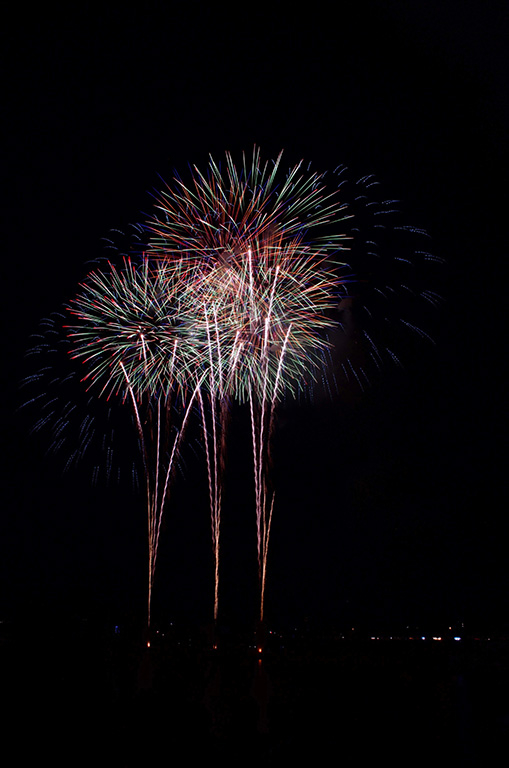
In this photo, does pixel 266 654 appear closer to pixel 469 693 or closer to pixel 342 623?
pixel 469 693

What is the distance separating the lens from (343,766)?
503 inches

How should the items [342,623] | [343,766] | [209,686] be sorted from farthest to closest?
[342,623]
[209,686]
[343,766]

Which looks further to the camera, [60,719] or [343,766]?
[60,719]

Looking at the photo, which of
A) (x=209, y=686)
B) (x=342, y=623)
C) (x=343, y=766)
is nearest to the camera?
(x=343, y=766)

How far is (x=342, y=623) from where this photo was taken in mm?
42938

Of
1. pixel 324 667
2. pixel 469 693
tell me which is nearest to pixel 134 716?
pixel 324 667

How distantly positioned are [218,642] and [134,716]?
2528 mm

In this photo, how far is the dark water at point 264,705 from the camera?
1301cm

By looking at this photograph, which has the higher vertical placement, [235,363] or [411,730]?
[235,363]

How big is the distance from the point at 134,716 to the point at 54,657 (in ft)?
14.0

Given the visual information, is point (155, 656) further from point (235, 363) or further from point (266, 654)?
point (235, 363)

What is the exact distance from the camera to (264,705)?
13.8 metres

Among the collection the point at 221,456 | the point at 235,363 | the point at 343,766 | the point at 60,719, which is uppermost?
the point at 235,363

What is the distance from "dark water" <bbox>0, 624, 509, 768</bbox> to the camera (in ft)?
42.7
